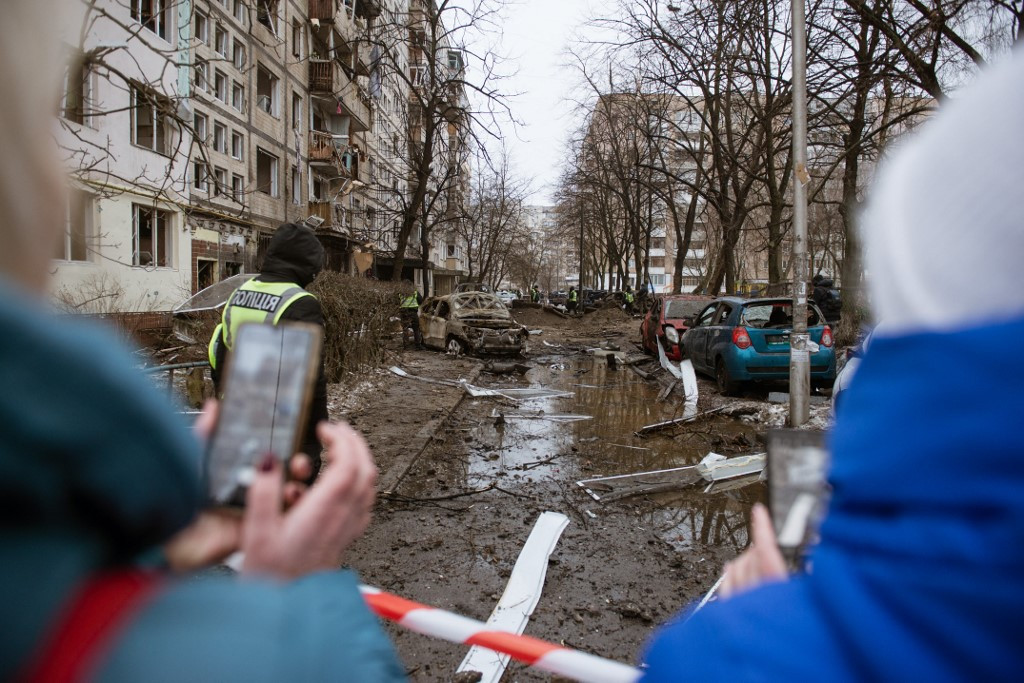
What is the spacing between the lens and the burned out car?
51.9ft

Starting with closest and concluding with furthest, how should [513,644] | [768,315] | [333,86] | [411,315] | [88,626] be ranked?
[88,626]
[513,644]
[768,315]
[411,315]
[333,86]

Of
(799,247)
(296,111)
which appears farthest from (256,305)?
(296,111)

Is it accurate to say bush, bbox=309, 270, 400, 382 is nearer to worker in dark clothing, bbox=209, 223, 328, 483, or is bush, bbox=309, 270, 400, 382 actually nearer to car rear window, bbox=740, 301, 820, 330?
worker in dark clothing, bbox=209, 223, 328, 483

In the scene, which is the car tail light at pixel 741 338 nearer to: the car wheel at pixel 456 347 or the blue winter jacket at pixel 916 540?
the car wheel at pixel 456 347

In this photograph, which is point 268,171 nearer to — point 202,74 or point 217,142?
point 217,142

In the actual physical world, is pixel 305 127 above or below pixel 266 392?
above

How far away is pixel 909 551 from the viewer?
0.58 m

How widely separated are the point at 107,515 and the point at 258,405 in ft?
1.35

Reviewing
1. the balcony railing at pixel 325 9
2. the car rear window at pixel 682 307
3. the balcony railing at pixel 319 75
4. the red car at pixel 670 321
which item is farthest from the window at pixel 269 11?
the balcony railing at pixel 319 75

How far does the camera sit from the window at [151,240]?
1666 centimetres

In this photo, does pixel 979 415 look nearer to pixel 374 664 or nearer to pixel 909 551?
pixel 909 551

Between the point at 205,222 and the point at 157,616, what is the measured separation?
21.9 m

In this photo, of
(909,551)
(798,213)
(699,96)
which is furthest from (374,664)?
(699,96)

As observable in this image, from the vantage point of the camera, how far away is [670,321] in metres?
15.2
